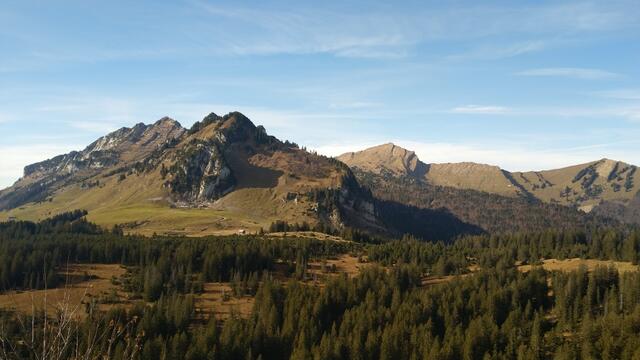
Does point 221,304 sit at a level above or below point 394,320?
below

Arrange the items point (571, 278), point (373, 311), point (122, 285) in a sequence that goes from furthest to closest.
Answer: point (122, 285), point (571, 278), point (373, 311)

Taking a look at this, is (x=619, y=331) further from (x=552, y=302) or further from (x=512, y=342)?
(x=552, y=302)

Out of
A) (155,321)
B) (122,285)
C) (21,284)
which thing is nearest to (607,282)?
(155,321)

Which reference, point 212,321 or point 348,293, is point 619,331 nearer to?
point 348,293

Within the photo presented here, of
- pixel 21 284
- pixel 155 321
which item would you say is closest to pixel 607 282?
pixel 155 321

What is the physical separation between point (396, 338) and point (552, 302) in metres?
78.2

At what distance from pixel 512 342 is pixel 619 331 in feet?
93.4

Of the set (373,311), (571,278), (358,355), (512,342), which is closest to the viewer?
(358,355)

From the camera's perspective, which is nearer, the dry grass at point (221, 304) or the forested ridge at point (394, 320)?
the forested ridge at point (394, 320)

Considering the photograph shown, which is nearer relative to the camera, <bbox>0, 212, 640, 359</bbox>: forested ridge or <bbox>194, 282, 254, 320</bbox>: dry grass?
<bbox>0, 212, 640, 359</bbox>: forested ridge

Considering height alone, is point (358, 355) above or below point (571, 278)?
below

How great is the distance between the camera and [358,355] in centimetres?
12406

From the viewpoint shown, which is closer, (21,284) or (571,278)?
(571,278)

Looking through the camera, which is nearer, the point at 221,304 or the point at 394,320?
the point at 394,320
